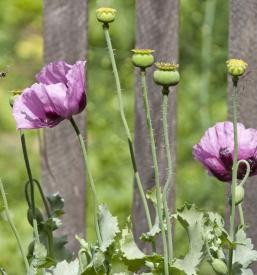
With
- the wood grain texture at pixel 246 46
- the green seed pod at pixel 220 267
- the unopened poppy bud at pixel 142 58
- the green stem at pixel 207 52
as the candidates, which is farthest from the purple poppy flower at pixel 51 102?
the green stem at pixel 207 52

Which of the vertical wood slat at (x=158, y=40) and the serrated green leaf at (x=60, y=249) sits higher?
the vertical wood slat at (x=158, y=40)

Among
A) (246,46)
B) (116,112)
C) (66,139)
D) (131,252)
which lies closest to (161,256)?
(131,252)

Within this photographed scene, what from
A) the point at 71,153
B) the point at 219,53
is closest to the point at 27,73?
the point at 219,53

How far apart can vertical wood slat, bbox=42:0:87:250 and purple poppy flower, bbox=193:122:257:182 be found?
772 millimetres

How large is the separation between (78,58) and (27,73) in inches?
82.0

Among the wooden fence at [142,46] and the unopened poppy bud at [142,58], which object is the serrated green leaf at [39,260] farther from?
the wooden fence at [142,46]

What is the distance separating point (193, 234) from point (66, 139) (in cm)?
85

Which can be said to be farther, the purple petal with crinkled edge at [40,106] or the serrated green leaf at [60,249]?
the serrated green leaf at [60,249]

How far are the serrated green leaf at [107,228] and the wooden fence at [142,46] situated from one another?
0.61 metres

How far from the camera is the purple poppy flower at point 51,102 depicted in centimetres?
148

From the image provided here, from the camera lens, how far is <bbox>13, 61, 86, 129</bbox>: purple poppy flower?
148cm

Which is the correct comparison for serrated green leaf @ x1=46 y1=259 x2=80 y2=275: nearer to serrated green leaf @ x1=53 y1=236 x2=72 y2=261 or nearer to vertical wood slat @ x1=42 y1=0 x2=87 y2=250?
serrated green leaf @ x1=53 y1=236 x2=72 y2=261

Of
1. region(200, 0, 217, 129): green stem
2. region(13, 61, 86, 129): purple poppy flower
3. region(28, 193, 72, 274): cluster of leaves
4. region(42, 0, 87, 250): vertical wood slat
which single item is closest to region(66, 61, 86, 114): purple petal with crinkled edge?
region(13, 61, 86, 129): purple poppy flower

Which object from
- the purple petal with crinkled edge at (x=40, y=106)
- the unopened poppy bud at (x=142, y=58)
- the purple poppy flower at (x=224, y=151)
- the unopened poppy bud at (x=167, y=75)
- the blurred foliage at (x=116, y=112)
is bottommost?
the blurred foliage at (x=116, y=112)
